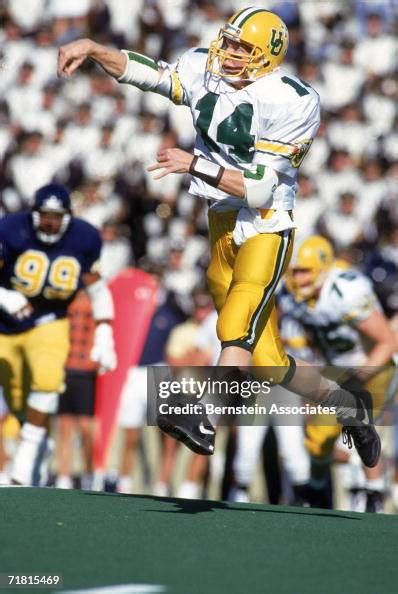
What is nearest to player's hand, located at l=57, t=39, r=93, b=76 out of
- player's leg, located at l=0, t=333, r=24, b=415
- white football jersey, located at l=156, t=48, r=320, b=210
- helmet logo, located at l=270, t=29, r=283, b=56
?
white football jersey, located at l=156, t=48, r=320, b=210

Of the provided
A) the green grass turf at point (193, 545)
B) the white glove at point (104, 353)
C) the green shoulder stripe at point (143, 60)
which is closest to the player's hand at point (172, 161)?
the green shoulder stripe at point (143, 60)

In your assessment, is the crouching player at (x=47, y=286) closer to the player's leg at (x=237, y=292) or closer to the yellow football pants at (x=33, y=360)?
the yellow football pants at (x=33, y=360)

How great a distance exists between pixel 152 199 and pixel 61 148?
3.55 ft

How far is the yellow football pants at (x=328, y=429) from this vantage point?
749 cm

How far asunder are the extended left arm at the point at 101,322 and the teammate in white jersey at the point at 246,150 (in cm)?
183

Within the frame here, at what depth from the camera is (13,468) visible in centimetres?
720

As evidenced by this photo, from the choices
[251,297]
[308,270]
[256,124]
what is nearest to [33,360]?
[308,270]

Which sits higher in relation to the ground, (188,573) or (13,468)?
(13,468)

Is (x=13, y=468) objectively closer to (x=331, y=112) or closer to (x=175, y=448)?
(x=175, y=448)

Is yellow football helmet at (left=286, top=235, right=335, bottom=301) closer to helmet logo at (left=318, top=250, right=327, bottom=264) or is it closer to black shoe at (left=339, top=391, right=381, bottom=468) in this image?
helmet logo at (left=318, top=250, right=327, bottom=264)

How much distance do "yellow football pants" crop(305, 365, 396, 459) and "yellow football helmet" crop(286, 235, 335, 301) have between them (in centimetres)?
61

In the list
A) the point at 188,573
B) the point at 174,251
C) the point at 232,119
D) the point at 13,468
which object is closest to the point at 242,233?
the point at 232,119

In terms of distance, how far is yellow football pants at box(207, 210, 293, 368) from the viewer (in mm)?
5277

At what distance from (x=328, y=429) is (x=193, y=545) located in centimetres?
309
